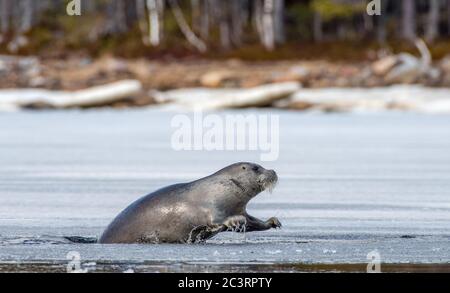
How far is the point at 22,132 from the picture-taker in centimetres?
2244

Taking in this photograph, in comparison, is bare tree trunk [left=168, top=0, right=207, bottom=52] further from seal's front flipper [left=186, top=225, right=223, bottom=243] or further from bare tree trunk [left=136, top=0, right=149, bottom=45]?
seal's front flipper [left=186, top=225, right=223, bottom=243]

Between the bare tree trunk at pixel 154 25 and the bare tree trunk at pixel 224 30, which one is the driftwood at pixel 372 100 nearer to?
the bare tree trunk at pixel 224 30

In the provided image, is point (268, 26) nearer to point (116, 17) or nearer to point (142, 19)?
point (142, 19)

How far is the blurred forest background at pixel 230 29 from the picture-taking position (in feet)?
167

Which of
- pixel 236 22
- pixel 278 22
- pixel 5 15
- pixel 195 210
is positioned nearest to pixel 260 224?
pixel 195 210

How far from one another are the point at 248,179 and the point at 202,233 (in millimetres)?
465

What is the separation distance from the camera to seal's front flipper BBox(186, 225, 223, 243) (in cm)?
817

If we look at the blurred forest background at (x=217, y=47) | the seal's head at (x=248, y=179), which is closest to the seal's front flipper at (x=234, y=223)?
the seal's head at (x=248, y=179)

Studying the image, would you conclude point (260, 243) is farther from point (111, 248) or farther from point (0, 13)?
point (0, 13)

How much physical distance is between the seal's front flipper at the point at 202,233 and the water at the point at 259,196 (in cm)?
7

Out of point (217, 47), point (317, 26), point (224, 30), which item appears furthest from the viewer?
point (317, 26)

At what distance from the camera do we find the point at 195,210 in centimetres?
825
